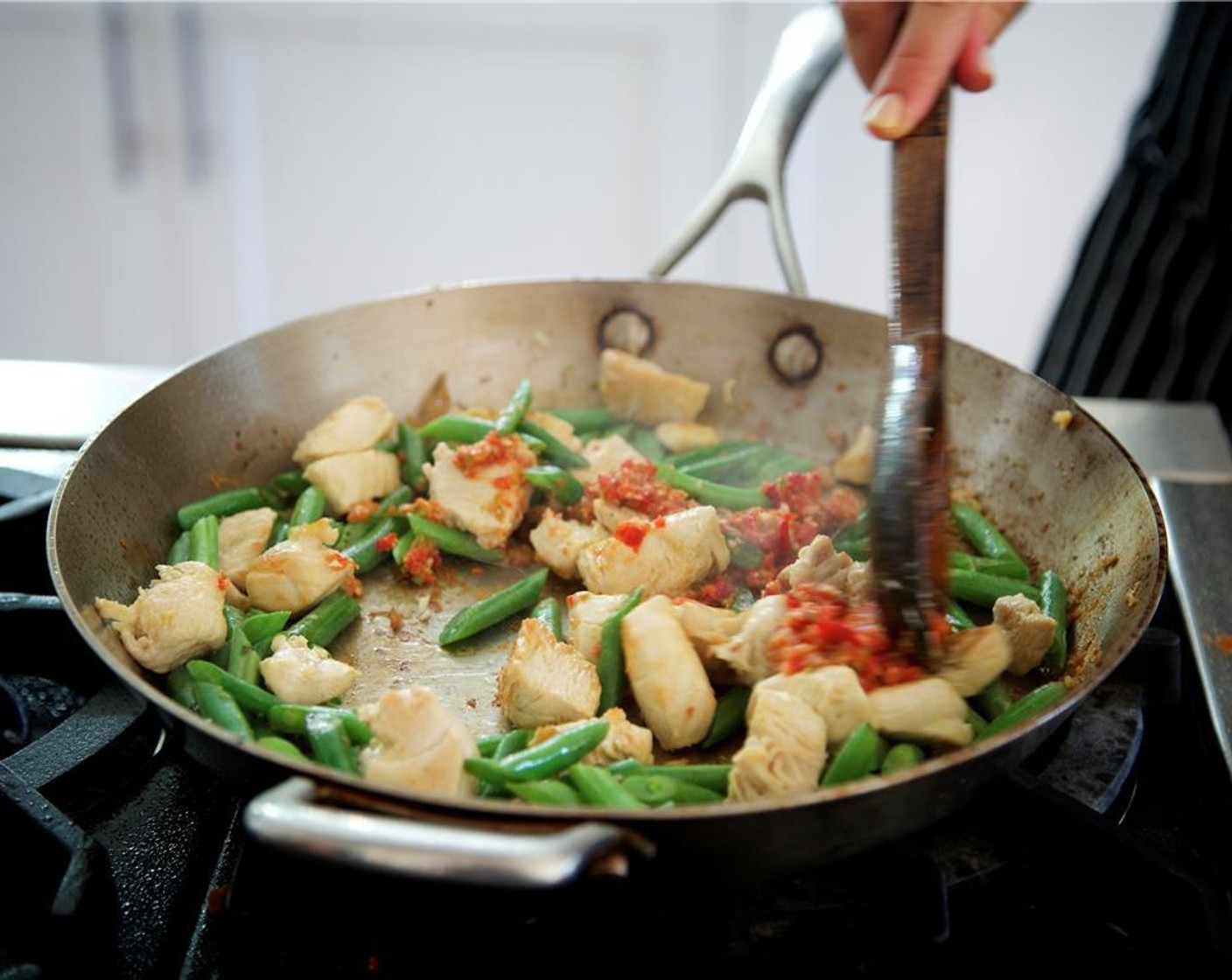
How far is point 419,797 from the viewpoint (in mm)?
Result: 920

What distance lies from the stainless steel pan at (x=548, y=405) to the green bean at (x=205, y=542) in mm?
65

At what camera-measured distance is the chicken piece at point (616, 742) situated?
1.28m

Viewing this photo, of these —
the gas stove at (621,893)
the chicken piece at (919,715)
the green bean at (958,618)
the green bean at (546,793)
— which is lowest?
the gas stove at (621,893)

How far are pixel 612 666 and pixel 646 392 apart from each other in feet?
2.33

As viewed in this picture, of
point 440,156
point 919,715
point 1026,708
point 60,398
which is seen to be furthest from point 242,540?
point 440,156

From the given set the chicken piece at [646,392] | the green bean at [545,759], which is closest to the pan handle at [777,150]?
the chicken piece at [646,392]

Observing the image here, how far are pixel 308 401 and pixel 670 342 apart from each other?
66 cm

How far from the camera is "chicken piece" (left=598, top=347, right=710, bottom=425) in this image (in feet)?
6.63

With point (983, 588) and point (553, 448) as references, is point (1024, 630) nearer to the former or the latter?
point (983, 588)

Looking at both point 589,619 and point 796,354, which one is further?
point 796,354

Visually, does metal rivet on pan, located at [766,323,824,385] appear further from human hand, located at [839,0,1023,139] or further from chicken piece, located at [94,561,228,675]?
chicken piece, located at [94,561,228,675]

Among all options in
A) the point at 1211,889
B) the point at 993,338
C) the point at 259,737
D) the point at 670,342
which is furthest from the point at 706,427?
the point at 993,338

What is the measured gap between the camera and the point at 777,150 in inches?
77.4

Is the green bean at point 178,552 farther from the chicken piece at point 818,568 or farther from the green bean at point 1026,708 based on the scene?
the green bean at point 1026,708
